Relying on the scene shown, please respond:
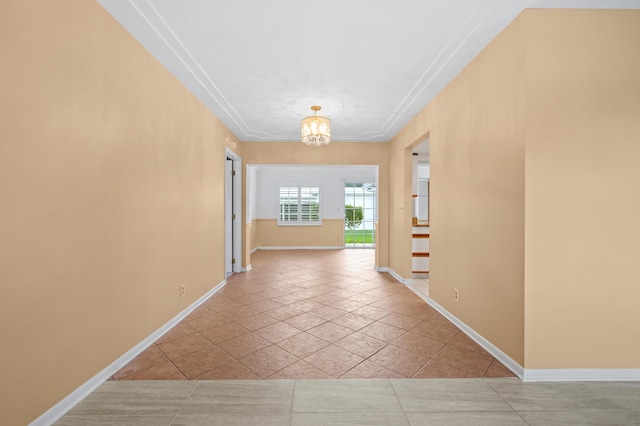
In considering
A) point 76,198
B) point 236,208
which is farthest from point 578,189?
point 236,208

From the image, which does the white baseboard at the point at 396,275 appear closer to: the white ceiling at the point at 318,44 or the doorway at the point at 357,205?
the white ceiling at the point at 318,44

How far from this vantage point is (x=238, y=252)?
222 inches

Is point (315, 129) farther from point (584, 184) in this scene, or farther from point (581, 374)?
point (581, 374)

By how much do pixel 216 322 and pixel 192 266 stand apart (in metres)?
0.77

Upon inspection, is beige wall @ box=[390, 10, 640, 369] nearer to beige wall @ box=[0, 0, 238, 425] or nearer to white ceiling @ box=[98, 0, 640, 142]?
white ceiling @ box=[98, 0, 640, 142]

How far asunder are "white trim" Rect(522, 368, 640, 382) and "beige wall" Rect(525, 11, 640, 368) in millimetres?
36

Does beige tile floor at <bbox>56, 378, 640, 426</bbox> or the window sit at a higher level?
the window

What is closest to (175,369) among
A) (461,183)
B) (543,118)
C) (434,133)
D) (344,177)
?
(461,183)

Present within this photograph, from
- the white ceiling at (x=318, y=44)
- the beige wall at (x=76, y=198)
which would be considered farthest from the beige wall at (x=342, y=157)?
the beige wall at (x=76, y=198)

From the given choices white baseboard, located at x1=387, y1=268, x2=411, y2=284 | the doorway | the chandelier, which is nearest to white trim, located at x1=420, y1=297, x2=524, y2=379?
white baseboard, located at x1=387, y1=268, x2=411, y2=284

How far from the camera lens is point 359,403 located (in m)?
1.79

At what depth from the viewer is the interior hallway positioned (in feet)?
7.05

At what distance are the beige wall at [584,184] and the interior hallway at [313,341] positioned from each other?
26.9 inches

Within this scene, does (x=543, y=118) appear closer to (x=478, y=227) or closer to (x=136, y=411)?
(x=478, y=227)
